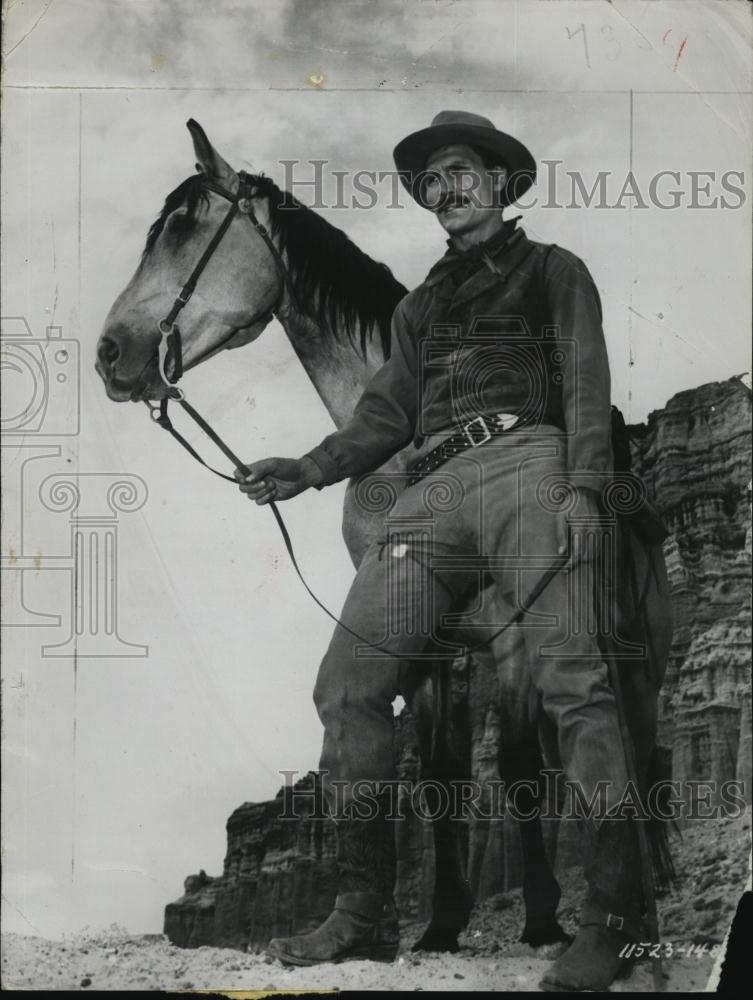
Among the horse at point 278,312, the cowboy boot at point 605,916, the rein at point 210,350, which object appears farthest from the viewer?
the rein at point 210,350

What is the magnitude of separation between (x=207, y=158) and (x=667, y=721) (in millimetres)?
2538

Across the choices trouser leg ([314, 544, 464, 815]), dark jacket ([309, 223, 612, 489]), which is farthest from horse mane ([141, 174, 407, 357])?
trouser leg ([314, 544, 464, 815])

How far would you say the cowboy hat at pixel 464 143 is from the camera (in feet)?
19.8

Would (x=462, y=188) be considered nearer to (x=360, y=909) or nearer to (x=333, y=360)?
(x=333, y=360)

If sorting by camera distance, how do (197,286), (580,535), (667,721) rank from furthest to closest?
1. (197,286)
2. (667,721)
3. (580,535)

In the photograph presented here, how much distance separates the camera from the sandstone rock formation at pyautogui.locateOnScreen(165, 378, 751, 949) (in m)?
5.93

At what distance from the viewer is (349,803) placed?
5.91 metres

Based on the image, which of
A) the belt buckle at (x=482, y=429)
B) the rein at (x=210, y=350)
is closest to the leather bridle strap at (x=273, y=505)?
the rein at (x=210, y=350)

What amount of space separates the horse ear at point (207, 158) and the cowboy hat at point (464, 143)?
1.98 ft

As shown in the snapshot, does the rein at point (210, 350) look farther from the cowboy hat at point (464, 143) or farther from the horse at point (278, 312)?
the cowboy hat at point (464, 143)

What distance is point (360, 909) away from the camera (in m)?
5.88

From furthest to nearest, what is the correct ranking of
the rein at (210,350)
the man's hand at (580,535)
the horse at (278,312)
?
the rein at (210,350) → the horse at (278,312) → the man's hand at (580,535)

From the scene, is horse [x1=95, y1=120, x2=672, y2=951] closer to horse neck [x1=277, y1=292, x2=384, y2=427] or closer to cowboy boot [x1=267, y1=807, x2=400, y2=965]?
horse neck [x1=277, y1=292, x2=384, y2=427]

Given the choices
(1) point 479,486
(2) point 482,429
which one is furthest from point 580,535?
(2) point 482,429
